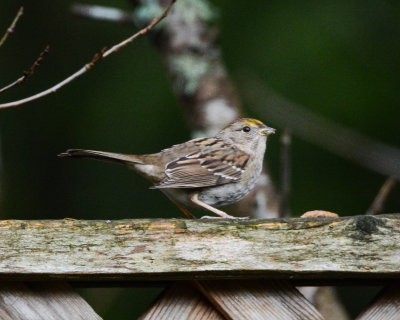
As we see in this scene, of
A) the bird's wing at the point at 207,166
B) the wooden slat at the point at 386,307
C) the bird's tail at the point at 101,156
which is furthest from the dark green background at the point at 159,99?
the wooden slat at the point at 386,307

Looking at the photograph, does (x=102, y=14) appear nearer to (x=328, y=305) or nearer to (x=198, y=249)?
(x=328, y=305)

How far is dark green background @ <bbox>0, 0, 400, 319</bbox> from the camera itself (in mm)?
5895

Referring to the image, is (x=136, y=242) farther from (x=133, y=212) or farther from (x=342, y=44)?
(x=342, y=44)

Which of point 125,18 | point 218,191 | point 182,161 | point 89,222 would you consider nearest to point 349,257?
point 89,222

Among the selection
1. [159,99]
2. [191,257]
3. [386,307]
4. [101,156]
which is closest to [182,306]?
[191,257]

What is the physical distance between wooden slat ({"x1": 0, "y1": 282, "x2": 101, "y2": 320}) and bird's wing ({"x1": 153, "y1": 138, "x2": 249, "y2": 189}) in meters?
1.53

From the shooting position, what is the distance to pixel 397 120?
5.87 meters

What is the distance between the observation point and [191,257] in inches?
69.1

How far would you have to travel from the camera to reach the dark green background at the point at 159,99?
589 centimetres

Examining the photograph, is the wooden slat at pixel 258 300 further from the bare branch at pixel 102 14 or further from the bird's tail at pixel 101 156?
the bare branch at pixel 102 14

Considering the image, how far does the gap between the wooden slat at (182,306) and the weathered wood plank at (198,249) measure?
81 mm

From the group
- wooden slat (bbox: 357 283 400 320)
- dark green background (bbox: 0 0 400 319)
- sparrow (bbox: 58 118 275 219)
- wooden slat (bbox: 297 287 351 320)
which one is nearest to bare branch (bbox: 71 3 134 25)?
sparrow (bbox: 58 118 275 219)

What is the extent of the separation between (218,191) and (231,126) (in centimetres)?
59

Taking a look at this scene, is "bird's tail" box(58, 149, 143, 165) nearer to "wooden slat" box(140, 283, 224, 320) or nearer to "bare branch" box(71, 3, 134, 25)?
"wooden slat" box(140, 283, 224, 320)
